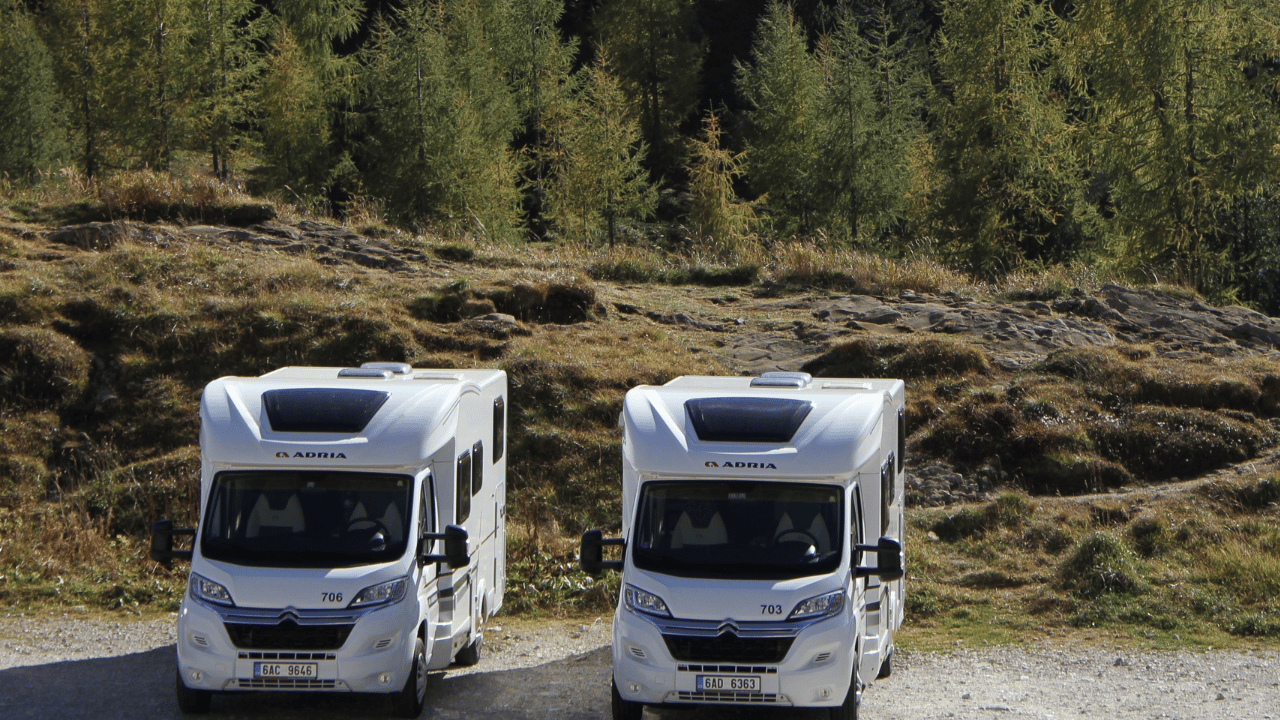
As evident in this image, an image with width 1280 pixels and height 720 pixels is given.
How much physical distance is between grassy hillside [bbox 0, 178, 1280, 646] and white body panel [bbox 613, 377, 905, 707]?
13.1ft

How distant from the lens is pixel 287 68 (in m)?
43.8

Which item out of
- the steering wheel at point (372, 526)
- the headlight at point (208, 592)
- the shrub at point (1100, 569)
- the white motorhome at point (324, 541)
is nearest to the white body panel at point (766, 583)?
the white motorhome at point (324, 541)

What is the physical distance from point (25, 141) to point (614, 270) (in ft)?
108

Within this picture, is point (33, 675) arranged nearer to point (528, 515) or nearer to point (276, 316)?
point (528, 515)

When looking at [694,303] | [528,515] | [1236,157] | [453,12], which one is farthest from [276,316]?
[453,12]

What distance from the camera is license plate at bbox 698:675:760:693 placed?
7.73m

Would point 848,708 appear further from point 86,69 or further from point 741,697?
point 86,69

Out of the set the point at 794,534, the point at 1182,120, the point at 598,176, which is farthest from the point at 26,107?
the point at 794,534

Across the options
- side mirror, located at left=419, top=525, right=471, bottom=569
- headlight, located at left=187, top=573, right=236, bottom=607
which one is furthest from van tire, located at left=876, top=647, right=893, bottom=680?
headlight, located at left=187, top=573, right=236, bottom=607

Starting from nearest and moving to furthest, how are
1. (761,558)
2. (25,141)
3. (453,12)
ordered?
(761,558) < (25,141) < (453,12)

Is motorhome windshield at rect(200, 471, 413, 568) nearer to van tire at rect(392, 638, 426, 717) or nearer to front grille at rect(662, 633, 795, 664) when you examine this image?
van tire at rect(392, 638, 426, 717)

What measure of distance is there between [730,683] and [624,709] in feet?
3.29

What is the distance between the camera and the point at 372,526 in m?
8.78

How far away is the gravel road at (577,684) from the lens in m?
9.12
